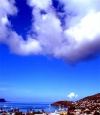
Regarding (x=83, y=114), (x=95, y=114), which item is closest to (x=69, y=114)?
(x=83, y=114)

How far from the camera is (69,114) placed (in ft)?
406

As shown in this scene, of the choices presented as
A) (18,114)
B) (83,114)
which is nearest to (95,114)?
(83,114)

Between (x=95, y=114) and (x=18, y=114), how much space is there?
30828mm

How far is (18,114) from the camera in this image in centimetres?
12744

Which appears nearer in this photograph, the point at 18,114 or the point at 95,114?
the point at 95,114

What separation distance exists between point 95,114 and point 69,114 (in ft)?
44.0

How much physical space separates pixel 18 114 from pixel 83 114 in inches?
979

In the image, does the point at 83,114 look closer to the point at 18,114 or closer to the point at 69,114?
the point at 69,114

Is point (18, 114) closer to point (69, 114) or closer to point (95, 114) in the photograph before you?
point (69, 114)

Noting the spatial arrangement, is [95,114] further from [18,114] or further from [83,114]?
[18,114]

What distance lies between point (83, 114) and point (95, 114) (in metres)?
8.63

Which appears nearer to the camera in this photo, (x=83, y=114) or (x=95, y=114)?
(x=95, y=114)

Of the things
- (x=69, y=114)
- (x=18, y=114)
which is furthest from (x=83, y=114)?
(x=18, y=114)

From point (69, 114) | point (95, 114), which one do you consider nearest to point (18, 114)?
point (69, 114)
